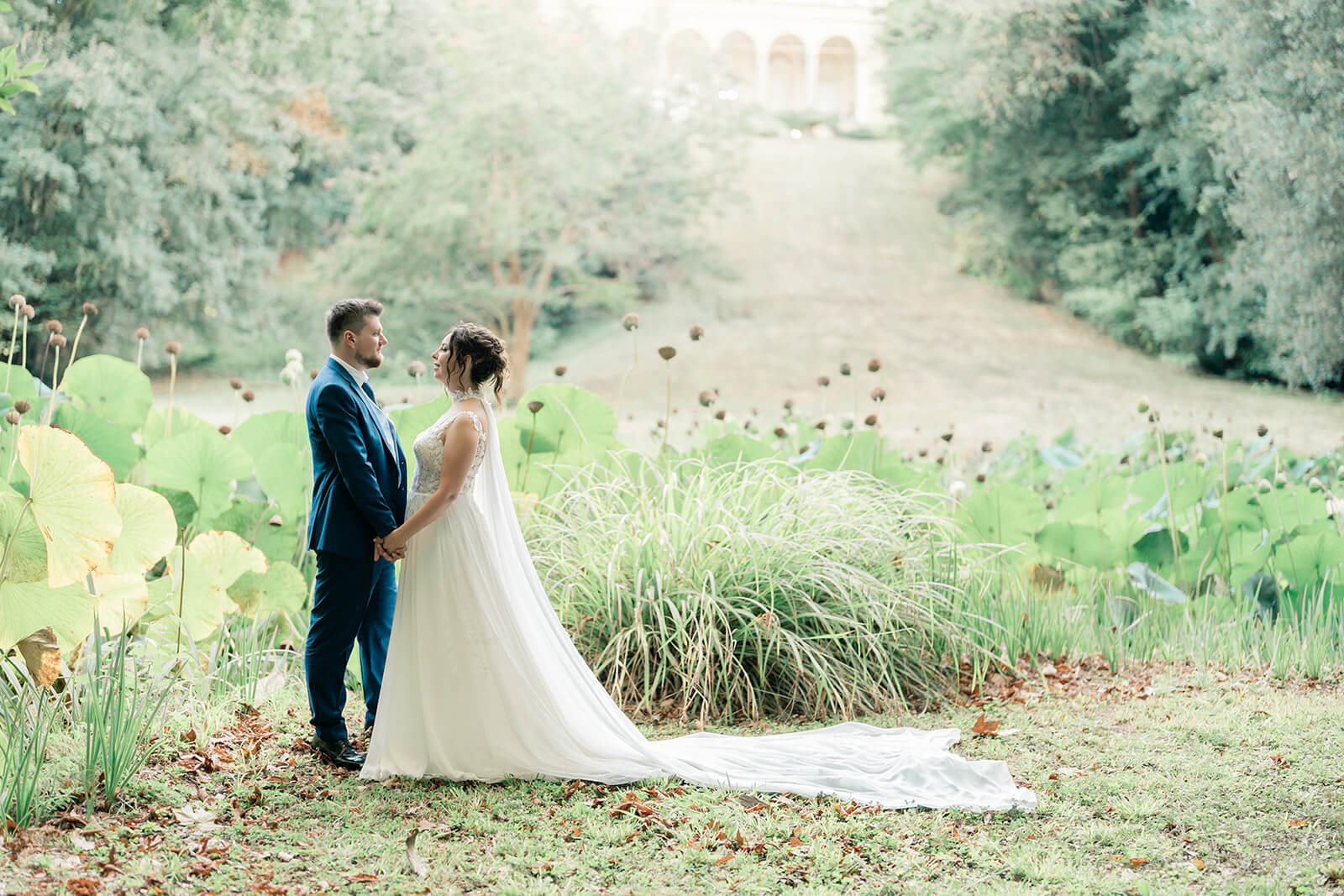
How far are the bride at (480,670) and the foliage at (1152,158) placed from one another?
40.2ft

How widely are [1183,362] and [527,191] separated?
1225 cm

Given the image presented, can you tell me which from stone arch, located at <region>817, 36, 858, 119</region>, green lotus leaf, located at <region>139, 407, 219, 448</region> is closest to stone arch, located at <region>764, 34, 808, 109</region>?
stone arch, located at <region>817, 36, 858, 119</region>

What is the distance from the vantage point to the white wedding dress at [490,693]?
3.43 metres

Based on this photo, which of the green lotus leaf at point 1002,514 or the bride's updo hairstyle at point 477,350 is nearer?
the bride's updo hairstyle at point 477,350

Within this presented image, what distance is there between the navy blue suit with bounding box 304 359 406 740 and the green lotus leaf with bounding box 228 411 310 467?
1752 millimetres

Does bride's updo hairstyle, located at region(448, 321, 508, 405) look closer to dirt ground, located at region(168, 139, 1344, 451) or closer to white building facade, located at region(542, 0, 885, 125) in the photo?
dirt ground, located at region(168, 139, 1344, 451)

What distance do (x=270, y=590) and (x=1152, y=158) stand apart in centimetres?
2073

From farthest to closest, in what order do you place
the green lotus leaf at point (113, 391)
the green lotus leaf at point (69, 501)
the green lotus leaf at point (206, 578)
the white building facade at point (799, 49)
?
1. the white building facade at point (799, 49)
2. the green lotus leaf at point (113, 391)
3. the green lotus leaf at point (206, 578)
4. the green lotus leaf at point (69, 501)

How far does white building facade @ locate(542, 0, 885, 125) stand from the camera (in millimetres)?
41812

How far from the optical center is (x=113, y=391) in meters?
5.38

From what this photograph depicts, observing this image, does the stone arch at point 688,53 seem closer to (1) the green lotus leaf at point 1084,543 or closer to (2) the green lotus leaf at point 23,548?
(1) the green lotus leaf at point 1084,543

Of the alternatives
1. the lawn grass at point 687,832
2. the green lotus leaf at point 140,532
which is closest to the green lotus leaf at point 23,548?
the green lotus leaf at point 140,532

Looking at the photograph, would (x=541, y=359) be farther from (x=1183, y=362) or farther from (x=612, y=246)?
(x=1183, y=362)

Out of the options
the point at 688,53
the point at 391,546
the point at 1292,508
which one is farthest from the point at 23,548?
the point at 688,53
